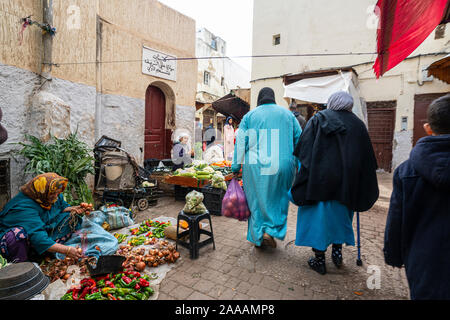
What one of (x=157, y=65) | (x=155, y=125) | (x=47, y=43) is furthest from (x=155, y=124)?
(x=47, y=43)

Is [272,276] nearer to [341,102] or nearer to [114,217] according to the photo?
[341,102]

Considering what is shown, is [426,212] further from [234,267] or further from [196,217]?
[196,217]

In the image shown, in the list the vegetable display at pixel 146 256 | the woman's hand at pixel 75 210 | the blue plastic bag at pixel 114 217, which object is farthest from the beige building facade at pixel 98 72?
the vegetable display at pixel 146 256

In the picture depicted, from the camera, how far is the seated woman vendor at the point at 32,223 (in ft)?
8.39

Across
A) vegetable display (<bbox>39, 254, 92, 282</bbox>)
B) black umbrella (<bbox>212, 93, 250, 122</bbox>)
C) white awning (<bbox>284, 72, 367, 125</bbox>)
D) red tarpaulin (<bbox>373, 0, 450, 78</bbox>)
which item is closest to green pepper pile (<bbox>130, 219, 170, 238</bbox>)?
vegetable display (<bbox>39, 254, 92, 282</bbox>)

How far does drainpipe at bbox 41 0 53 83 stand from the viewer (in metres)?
4.49

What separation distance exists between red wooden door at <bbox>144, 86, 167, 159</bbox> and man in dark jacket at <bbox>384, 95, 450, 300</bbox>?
22.5ft

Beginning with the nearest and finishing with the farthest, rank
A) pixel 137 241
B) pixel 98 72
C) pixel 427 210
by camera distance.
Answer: pixel 427 210 < pixel 137 241 < pixel 98 72

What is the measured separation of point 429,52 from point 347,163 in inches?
369

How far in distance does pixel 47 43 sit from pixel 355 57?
35.3ft

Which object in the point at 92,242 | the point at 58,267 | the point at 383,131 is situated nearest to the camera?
the point at 58,267

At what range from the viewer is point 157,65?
23.4 feet

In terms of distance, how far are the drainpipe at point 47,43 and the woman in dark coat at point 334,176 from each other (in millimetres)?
4771

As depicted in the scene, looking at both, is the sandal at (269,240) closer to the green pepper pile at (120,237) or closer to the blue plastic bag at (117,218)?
the green pepper pile at (120,237)
